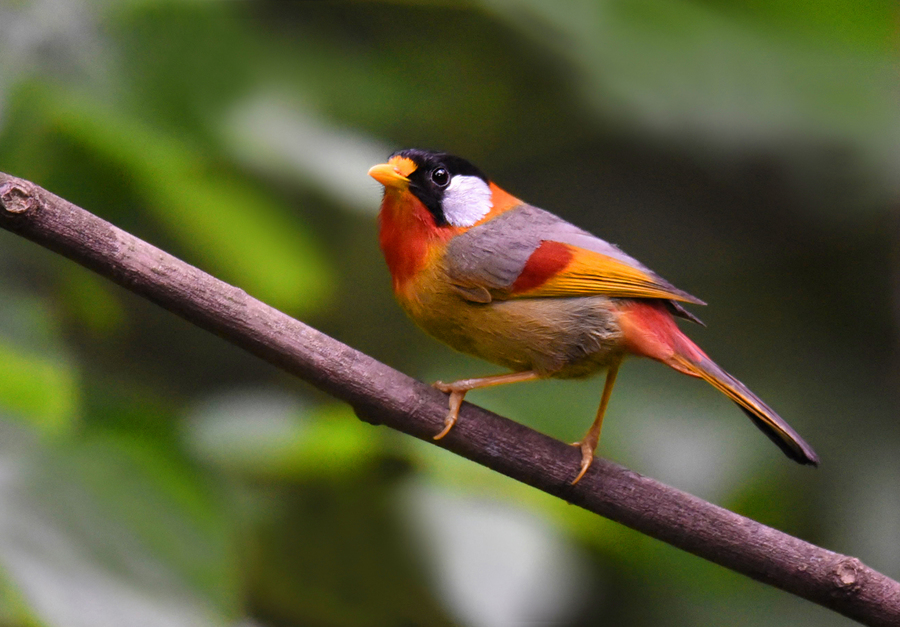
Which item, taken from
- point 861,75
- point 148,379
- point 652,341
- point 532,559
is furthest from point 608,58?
point 148,379

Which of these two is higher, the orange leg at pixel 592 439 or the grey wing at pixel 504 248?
the grey wing at pixel 504 248

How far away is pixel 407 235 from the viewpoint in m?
2.64

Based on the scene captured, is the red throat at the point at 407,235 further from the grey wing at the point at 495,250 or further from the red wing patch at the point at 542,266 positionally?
the red wing patch at the point at 542,266

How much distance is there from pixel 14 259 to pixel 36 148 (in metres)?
0.57

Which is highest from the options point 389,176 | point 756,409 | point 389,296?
point 389,296

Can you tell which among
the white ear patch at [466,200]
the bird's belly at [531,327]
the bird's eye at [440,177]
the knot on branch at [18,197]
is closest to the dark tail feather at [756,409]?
the bird's belly at [531,327]

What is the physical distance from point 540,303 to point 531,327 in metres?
0.08

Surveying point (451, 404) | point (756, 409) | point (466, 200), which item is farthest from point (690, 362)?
point (466, 200)

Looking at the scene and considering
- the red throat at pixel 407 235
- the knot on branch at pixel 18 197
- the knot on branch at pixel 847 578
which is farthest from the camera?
the red throat at pixel 407 235

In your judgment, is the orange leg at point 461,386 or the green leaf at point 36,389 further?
the green leaf at point 36,389

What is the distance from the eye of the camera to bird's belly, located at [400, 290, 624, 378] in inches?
97.7

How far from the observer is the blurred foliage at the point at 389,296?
8.09 ft

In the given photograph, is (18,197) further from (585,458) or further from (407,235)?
(585,458)

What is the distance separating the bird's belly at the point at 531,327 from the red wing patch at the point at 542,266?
1.8 inches
